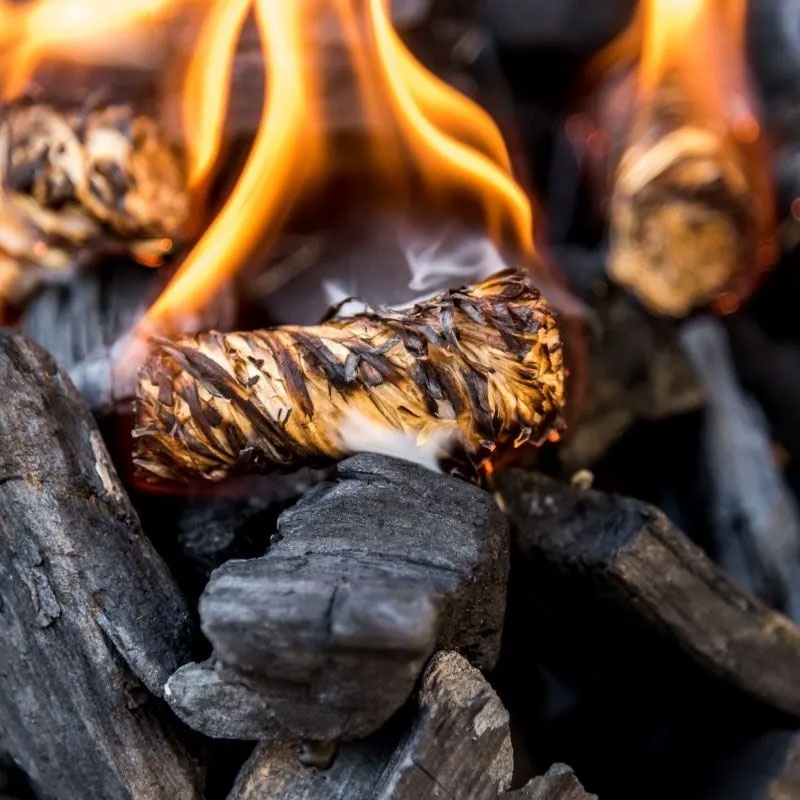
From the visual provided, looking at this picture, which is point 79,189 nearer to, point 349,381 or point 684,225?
point 349,381

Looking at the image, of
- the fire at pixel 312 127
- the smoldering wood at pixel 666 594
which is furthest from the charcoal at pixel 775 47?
the smoldering wood at pixel 666 594

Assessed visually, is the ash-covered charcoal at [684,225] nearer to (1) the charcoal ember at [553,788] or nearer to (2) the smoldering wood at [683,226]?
(2) the smoldering wood at [683,226]

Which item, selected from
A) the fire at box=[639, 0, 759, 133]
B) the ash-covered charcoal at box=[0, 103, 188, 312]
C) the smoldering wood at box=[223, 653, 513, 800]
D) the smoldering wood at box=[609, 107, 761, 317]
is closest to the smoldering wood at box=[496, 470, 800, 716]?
the smoldering wood at box=[223, 653, 513, 800]

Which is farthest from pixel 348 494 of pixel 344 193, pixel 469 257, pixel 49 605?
pixel 344 193

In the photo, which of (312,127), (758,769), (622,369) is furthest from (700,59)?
(758,769)

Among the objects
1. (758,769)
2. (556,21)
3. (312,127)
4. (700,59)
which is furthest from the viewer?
(556,21)

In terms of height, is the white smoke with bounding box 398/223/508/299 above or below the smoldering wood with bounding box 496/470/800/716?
above

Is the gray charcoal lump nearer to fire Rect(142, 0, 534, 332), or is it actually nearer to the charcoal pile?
the charcoal pile
